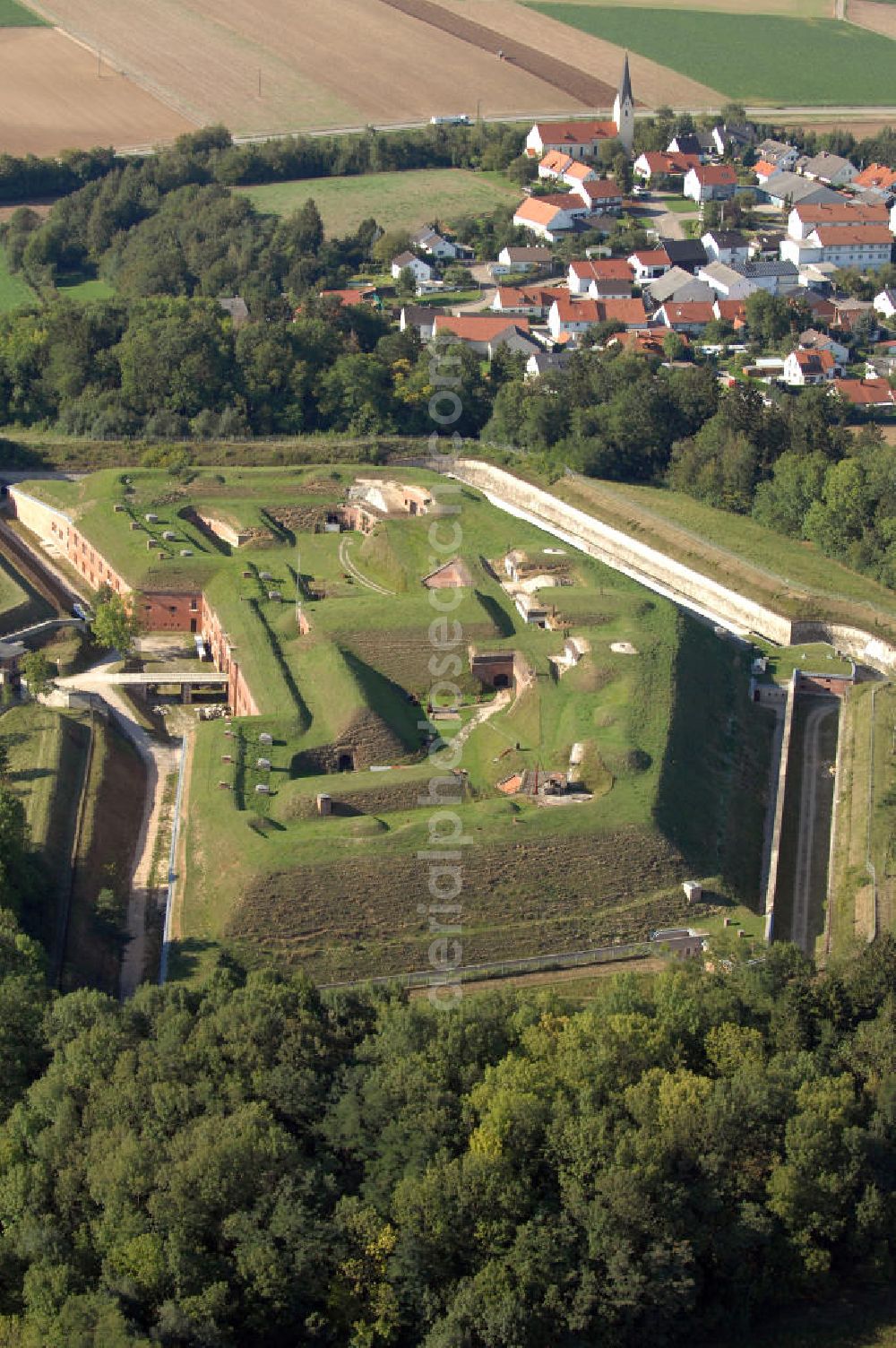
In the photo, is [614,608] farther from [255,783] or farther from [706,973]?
[706,973]

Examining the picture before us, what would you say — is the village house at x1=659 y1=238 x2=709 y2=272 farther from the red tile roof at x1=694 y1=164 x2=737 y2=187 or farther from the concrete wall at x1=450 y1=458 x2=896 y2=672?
the concrete wall at x1=450 y1=458 x2=896 y2=672

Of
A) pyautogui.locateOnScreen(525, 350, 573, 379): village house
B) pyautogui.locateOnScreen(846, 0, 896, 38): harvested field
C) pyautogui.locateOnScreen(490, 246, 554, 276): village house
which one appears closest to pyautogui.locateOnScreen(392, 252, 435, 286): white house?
pyautogui.locateOnScreen(490, 246, 554, 276): village house

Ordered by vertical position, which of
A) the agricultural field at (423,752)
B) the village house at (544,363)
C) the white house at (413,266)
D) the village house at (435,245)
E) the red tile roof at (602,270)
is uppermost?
the red tile roof at (602,270)

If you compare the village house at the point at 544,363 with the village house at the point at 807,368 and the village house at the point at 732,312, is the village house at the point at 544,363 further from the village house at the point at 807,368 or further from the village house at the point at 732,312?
the village house at the point at 732,312

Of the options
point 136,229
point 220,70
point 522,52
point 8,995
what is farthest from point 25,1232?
point 522,52

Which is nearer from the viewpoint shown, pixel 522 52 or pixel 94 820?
pixel 94 820

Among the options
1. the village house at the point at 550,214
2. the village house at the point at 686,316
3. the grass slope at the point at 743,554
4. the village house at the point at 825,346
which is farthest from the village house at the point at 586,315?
the grass slope at the point at 743,554
